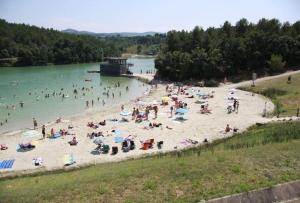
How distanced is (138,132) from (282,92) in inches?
945

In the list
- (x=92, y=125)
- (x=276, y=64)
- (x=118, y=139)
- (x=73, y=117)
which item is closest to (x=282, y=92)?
(x=276, y=64)

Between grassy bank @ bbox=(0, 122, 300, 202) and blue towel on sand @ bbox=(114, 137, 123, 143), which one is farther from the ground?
grassy bank @ bbox=(0, 122, 300, 202)

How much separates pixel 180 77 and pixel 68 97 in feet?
71.3

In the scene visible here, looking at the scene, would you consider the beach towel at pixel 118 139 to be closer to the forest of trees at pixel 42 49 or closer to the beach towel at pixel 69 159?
the beach towel at pixel 69 159

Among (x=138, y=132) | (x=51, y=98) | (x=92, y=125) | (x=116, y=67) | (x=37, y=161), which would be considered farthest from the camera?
(x=116, y=67)

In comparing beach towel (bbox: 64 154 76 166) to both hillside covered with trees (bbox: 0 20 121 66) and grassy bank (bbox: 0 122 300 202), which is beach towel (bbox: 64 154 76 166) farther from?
hillside covered with trees (bbox: 0 20 121 66)

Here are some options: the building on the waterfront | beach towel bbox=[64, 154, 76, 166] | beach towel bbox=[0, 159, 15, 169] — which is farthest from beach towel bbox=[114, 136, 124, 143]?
the building on the waterfront

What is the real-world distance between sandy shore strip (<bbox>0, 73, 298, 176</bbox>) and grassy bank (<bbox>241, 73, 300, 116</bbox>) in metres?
1.36

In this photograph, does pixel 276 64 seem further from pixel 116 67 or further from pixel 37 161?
pixel 37 161

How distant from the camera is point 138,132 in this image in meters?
32.4

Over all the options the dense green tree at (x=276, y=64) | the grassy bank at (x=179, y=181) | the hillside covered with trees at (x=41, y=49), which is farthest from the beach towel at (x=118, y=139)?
the hillside covered with trees at (x=41, y=49)

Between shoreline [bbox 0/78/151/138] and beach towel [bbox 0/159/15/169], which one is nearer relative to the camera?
beach towel [bbox 0/159/15/169]

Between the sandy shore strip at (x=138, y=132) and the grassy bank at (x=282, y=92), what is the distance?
136cm

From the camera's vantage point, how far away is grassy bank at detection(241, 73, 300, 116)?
3661 cm
